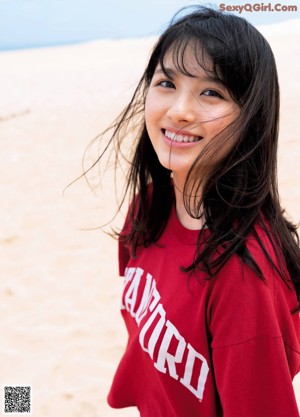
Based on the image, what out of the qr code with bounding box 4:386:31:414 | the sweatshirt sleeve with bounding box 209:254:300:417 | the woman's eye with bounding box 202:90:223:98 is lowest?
the sweatshirt sleeve with bounding box 209:254:300:417

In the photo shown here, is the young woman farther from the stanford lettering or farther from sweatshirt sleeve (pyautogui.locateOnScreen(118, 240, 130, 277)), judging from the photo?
sweatshirt sleeve (pyautogui.locateOnScreen(118, 240, 130, 277))

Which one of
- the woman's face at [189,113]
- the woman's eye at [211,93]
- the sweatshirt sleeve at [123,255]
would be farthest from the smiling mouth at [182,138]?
the sweatshirt sleeve at [123,255]

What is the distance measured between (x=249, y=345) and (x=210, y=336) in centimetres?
12

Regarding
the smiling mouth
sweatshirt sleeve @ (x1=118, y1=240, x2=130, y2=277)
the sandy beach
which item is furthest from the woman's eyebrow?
the sandy beach

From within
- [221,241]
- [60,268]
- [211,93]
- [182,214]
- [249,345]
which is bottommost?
[249,345]

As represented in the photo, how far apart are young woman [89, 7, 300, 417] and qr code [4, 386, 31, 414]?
4.45 ft

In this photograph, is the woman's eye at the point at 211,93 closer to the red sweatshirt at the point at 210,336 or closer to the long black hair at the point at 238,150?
the long black hair at the point at 238,150

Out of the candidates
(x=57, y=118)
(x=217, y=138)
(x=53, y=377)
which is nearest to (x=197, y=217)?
(x=217, y=138)

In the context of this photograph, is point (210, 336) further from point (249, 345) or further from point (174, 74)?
point (174, 74)

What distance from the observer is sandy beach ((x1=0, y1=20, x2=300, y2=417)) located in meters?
2.75

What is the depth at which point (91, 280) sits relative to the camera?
3627 millimetres

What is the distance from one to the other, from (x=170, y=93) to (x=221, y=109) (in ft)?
0.50

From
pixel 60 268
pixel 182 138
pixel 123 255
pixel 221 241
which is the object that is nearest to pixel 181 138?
pixel 182 138

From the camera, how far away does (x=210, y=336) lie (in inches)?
48.4
